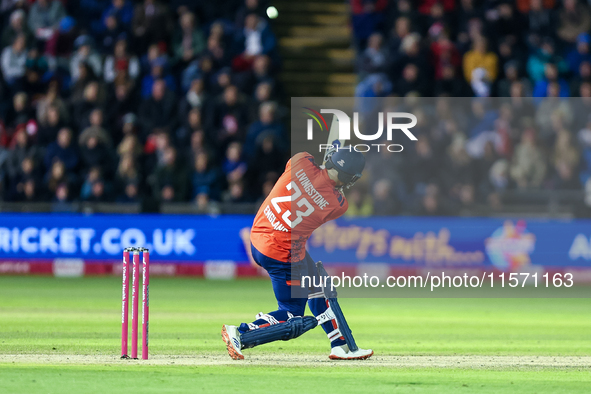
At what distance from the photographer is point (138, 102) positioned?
18062 millimetres

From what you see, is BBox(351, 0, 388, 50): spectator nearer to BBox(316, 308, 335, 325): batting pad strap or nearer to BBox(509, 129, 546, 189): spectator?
BBox(509, 129, 546, 189): spectator

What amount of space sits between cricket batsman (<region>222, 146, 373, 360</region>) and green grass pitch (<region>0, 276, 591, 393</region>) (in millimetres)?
364

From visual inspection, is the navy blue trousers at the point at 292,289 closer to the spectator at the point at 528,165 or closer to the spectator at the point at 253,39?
the spectator at the point at 528,165

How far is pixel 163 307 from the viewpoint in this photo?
43.1ft

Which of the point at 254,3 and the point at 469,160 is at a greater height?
the point at 254,3

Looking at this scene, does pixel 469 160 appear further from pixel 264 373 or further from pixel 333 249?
pixel 264 373

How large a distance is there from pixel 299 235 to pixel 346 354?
1258 millimetres

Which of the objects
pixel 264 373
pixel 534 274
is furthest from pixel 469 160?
pixel 264 373

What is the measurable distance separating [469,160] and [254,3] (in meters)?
5.78

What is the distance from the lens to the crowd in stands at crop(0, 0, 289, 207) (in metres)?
16.9

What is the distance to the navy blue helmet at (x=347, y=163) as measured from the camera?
8816 mm

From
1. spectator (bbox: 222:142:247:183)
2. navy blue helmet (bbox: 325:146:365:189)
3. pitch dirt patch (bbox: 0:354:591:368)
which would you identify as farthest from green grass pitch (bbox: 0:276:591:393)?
spectator (bbox: 222:142:247:183)

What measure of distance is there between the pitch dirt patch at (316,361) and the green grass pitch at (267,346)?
19 mm

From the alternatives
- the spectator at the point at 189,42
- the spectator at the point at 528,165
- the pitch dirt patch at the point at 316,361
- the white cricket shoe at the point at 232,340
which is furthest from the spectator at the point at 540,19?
the white cricket shoe at the point at 232,340
